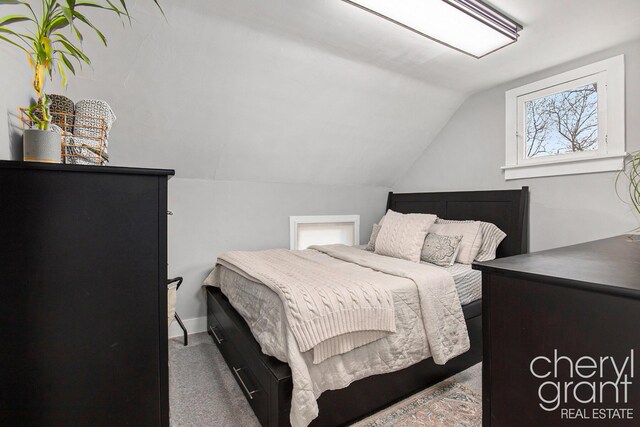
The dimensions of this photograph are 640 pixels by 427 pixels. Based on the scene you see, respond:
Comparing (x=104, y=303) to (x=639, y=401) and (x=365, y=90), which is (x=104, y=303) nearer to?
(x=639, y=401)

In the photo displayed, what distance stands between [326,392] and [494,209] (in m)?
2.28

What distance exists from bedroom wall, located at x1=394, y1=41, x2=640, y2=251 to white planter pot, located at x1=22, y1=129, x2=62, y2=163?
318 cm

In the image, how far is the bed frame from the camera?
1414mm

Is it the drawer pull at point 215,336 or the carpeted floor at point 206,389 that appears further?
the drawer pull at point 215,336

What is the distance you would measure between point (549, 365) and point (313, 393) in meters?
0.94

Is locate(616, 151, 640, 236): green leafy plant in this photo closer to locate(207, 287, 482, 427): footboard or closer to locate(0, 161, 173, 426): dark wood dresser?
locate(207, 287, 482, 427): footboard

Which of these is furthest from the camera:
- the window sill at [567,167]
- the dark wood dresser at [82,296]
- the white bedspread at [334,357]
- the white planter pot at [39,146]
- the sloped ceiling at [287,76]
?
the window sill at [567,167]

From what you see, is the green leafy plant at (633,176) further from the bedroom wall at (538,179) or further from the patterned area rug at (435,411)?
the patterned area rug at (435,411)

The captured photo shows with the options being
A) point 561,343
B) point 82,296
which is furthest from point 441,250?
point 82,296

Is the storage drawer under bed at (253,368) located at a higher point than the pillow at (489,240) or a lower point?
lower

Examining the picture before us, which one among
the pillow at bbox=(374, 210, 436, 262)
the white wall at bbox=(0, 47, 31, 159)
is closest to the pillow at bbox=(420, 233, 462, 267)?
the pillow at bbox=(374, 210, 436, 262)

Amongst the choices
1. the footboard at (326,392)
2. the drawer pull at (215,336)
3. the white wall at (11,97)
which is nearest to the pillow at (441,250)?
the footboard at (326,392)

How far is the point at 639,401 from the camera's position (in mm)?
614

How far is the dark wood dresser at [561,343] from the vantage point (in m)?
0.64
